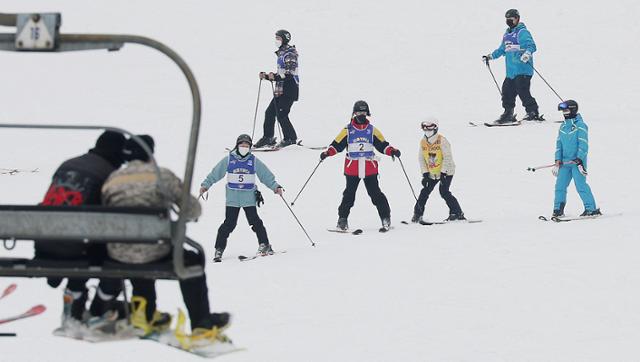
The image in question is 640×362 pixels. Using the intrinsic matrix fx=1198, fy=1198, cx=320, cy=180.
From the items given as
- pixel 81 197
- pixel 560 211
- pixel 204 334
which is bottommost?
pixel 204 334

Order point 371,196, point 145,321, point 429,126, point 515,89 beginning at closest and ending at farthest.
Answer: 1. point 145,321
2. point 371,196
3. point 429,126
4. point 515,89

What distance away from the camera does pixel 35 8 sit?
36219mm

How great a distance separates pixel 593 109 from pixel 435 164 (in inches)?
331

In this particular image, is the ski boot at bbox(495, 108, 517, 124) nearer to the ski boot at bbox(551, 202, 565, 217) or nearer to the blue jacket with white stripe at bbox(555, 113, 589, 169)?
the blue jacket with white stripe at bbox(555, 113, 589, 169)

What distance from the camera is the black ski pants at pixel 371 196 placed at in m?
14.5

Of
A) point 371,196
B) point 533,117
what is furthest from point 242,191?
point 533,117

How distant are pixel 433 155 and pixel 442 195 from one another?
510 millimetres

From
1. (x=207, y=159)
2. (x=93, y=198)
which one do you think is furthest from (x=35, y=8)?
(x=93, y=198)

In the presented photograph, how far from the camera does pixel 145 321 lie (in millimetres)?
7277

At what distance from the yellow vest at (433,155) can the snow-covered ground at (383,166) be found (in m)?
0.83

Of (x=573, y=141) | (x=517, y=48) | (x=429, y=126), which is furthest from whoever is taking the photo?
(x=517, y=48)

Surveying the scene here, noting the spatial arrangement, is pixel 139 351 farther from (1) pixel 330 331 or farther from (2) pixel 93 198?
(2) pixel 93 198

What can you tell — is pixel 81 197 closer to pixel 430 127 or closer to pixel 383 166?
pixel 430 127

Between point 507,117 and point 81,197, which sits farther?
point 507,117
